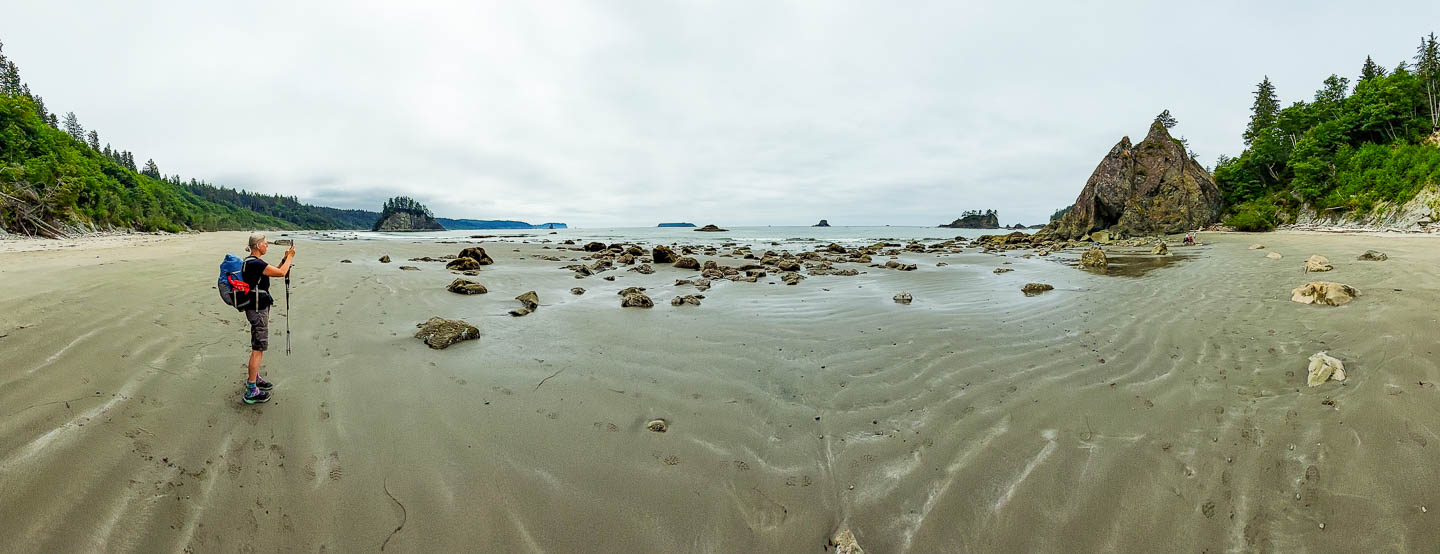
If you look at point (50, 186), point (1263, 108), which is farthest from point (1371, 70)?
point (50, 186)

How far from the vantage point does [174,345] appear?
5129mm

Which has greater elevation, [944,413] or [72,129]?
[72,129]

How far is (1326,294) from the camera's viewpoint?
271 inches

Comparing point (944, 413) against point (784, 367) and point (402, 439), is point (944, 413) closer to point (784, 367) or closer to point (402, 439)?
point (784, 367)

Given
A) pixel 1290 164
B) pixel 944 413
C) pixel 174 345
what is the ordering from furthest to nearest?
pixel 1290 164, pixel 174 345, pixel 944 413

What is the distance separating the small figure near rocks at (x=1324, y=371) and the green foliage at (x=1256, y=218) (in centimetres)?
4639

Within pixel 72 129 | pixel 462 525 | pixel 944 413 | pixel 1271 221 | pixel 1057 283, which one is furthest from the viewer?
pixel 72 129

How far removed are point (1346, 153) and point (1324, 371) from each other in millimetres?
52583

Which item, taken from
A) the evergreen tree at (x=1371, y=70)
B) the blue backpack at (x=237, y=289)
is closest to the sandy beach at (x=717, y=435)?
the blue backpack at (x=237, y=289)

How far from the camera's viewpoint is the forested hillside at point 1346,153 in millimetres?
29125

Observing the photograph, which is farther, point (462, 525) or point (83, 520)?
point (462, 525)

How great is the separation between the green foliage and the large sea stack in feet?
6.32

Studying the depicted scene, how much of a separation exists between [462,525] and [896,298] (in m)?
8.80

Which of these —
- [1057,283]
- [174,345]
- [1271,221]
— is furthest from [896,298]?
[1271,221]
